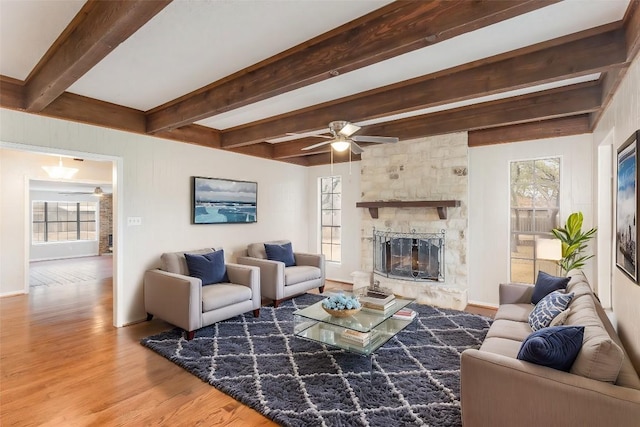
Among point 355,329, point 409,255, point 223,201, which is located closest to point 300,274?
point 223,201

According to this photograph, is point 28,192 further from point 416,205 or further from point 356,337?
point 416,205

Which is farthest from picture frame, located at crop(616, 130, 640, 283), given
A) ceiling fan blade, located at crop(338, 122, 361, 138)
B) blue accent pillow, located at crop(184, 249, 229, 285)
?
blue accent pillow, located at crop(184, 249, 229, 285)

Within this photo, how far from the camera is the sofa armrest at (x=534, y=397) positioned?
4.79 ft

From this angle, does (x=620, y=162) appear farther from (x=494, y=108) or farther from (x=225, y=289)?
(x=225, y=289)

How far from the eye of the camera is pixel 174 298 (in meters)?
3.55

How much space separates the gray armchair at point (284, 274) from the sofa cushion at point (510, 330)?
2.73 metres

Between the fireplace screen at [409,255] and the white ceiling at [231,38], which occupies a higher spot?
the white ceiling at [231,38]

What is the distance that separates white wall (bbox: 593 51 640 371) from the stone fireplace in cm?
196

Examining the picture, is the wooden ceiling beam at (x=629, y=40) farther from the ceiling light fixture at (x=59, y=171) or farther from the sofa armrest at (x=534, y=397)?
the ceiling light fixture at (x=59, y=171)

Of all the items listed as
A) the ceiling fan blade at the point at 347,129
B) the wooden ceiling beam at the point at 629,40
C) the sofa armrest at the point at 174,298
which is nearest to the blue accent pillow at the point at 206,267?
the sofa armrest at the point at 174,298

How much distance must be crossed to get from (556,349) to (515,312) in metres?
1.51

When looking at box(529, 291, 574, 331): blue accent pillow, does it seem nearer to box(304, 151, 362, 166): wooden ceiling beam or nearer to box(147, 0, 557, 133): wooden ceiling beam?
box(147, 0, 557, 133): wooden ceiling beam

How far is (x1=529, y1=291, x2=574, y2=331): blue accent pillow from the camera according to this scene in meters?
2.43

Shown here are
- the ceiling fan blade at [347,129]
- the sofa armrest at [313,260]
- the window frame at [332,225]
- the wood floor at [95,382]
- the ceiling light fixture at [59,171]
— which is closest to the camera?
the wood floor at [95,382]
